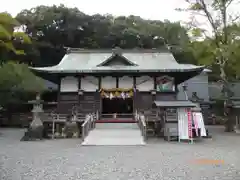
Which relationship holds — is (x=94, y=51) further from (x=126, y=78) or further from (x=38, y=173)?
(x=38, y=173)

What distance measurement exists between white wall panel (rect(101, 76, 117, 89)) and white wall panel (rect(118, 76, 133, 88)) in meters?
0.45

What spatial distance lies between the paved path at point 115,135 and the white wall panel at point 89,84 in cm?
391

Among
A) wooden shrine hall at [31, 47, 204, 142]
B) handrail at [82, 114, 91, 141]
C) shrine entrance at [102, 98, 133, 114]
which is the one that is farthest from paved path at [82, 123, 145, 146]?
shrine entrance at [102, 98, 133, 114]

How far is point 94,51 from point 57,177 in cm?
1721

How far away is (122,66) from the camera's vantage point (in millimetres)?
18969

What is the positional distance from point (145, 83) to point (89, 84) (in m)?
4.31

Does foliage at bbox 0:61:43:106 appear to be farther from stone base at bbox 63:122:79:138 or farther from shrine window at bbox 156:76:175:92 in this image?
shrine window at bbox 156:76:175:92

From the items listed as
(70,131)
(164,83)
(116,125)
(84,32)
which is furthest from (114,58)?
(84,32)

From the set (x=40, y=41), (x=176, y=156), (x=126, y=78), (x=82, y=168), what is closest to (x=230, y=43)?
(x=126, y=78)

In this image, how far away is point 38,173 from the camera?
21.6ft

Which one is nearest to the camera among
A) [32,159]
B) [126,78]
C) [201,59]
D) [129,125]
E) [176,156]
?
[32,159]

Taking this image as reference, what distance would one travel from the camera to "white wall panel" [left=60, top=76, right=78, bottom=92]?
737 inches

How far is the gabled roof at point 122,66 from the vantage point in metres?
17.9
